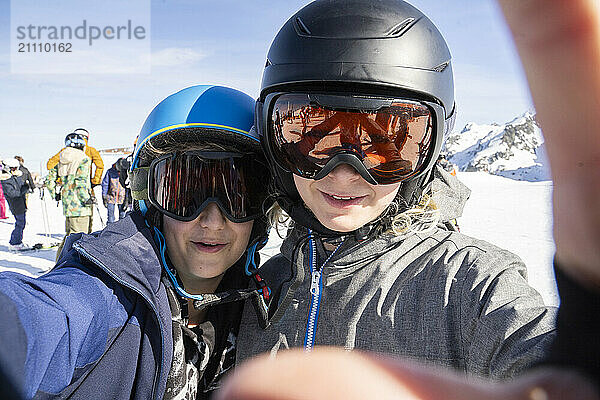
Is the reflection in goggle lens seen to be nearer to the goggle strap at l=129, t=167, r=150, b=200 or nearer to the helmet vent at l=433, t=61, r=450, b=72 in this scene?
the helmet vent at l=433, t=61, r=450, b=72

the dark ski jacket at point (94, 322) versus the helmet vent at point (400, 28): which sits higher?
the helmet vent at point (400, 28)

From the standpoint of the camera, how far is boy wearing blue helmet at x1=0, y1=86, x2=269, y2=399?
125 centimetres

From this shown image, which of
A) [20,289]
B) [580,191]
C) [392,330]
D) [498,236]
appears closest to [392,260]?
[392,330]

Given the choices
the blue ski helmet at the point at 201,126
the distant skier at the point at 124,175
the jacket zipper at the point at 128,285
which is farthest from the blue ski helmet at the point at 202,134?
the distant skier at the point at 124,175

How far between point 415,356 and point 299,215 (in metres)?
0.72

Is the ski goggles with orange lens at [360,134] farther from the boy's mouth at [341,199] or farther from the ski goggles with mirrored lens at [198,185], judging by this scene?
the ski goggles with mirrored lens at [198,185]

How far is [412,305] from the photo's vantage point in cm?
154

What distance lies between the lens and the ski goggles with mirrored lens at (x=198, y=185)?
2.10m

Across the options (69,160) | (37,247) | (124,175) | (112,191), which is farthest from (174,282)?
(112,191)

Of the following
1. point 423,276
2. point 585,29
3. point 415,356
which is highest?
point 585,29

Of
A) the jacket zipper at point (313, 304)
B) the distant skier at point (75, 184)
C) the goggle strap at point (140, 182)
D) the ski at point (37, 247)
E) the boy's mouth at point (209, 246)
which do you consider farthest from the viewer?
the ski at point (37, 247)

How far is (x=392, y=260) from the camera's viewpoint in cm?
168

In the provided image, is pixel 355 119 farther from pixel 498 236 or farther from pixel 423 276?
pixel 498 236

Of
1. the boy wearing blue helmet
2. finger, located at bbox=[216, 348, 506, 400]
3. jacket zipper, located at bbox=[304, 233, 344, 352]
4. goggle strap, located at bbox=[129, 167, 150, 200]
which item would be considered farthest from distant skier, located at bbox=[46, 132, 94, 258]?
finger, located at bbox=[216, 348, 506, 400]
